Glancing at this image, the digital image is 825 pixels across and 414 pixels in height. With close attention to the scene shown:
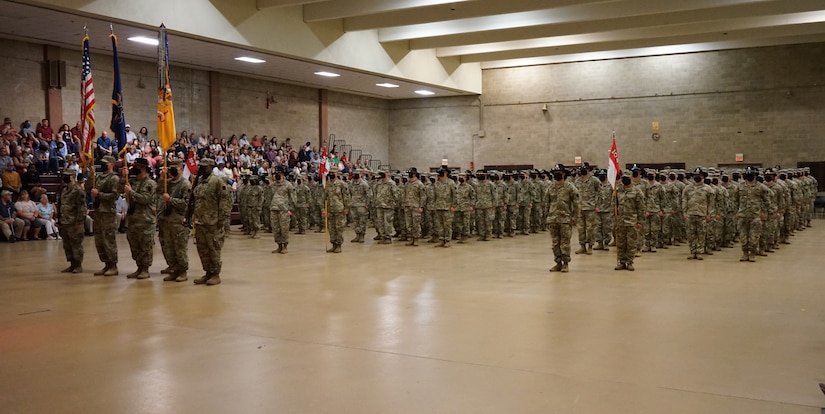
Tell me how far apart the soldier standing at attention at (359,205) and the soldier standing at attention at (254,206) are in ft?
8.16

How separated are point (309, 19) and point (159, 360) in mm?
15862

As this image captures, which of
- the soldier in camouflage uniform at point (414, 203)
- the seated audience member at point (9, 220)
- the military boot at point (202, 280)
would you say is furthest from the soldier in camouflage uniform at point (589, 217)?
the seated audience member at point (9, 220)

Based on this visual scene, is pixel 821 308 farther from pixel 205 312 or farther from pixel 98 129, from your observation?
pixel 98 129

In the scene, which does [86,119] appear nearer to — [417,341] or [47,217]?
[417,341]

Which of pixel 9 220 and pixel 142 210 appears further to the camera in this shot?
pixel 9 220

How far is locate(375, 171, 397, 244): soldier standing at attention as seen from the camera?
53.3ft

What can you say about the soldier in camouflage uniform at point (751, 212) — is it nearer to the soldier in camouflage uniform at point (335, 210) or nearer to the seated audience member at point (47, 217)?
the soldier in camouflage uniform at point (335, 210)

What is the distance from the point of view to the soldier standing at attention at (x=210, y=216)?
9.91 meters

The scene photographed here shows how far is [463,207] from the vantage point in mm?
16672

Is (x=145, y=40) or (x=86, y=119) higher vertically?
(x=145, y=40)

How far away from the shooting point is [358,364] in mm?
5785

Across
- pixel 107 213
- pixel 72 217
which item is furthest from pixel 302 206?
pixel 107 213

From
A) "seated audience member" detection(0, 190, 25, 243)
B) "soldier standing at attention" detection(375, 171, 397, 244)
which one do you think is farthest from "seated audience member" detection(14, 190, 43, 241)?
"soldier standing at attention" detection(375, 171, 397, 244)

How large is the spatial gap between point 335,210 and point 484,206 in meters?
4.44
